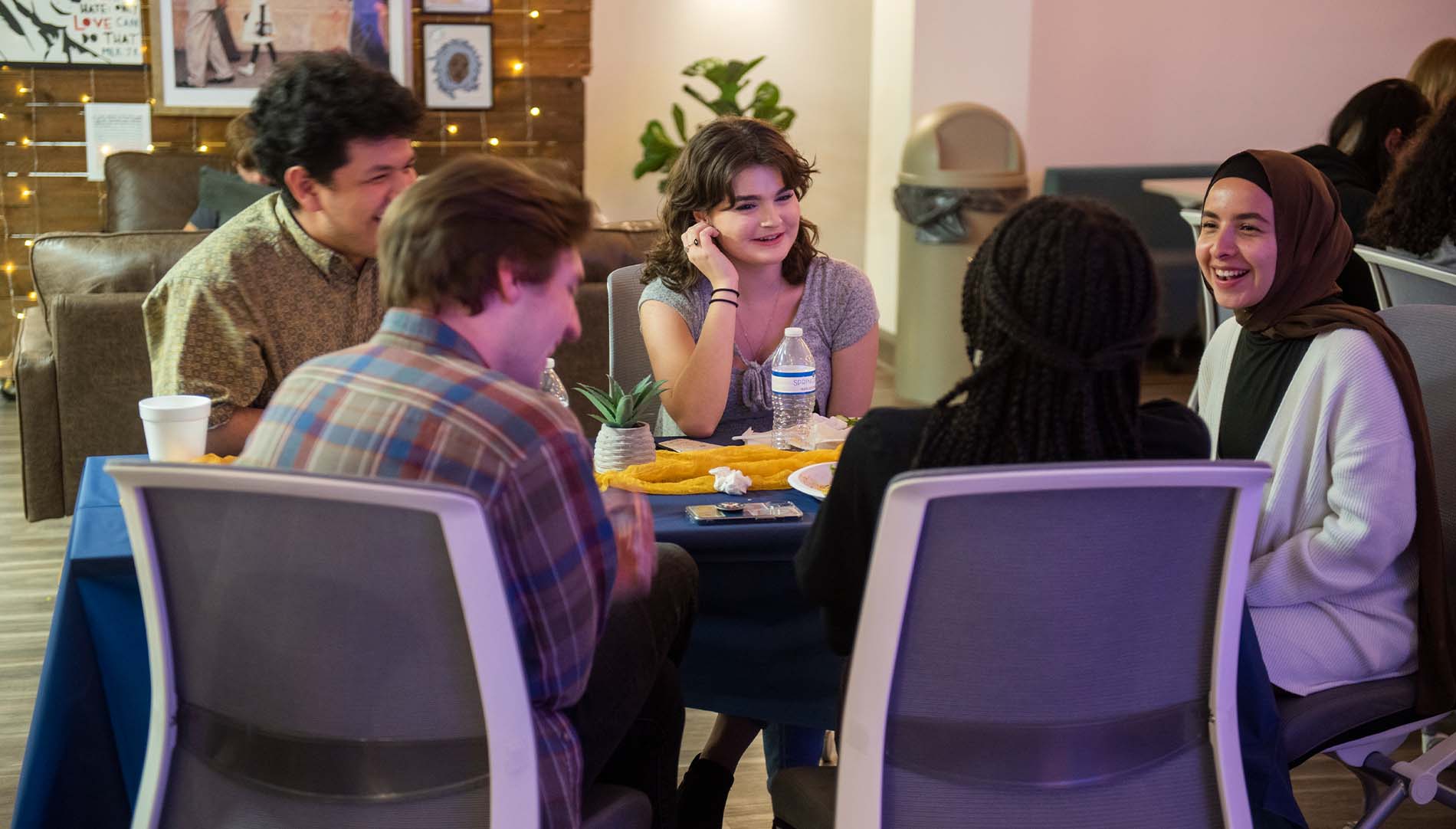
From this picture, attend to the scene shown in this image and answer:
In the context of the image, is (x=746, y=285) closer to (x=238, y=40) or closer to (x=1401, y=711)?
(x=1401, y=711)

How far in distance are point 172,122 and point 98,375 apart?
3260 mm

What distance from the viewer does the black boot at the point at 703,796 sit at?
2018mm

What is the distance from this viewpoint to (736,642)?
2.02 meters

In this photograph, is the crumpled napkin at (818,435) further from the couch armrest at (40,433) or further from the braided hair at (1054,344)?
the couch armrest at (40,433)

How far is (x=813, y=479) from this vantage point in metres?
1.98

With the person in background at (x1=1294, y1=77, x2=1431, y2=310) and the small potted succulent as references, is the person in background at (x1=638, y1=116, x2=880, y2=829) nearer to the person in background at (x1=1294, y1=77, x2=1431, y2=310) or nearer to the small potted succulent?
the small potted succulent

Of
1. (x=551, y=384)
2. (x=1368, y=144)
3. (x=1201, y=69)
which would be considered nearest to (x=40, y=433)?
(x=551, y=384)

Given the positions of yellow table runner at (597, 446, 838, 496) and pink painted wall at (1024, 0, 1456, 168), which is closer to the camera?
yellow table runner at (597, 446, 838, 496)

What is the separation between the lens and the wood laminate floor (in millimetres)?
2354

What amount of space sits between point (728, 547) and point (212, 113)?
563 centimetres

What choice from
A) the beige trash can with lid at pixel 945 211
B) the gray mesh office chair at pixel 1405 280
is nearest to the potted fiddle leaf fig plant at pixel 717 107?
the beige trash can with lid at pixel 945 211

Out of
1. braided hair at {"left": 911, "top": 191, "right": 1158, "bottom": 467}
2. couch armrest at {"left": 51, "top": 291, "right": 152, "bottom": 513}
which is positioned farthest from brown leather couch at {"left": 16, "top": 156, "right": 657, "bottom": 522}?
braided hair at {"left": 911, "top": 191, "right": 1158, "bottom": 467}

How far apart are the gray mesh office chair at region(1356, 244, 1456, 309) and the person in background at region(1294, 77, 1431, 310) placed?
242 mm

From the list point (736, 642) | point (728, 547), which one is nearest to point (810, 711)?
point (736, 642)
